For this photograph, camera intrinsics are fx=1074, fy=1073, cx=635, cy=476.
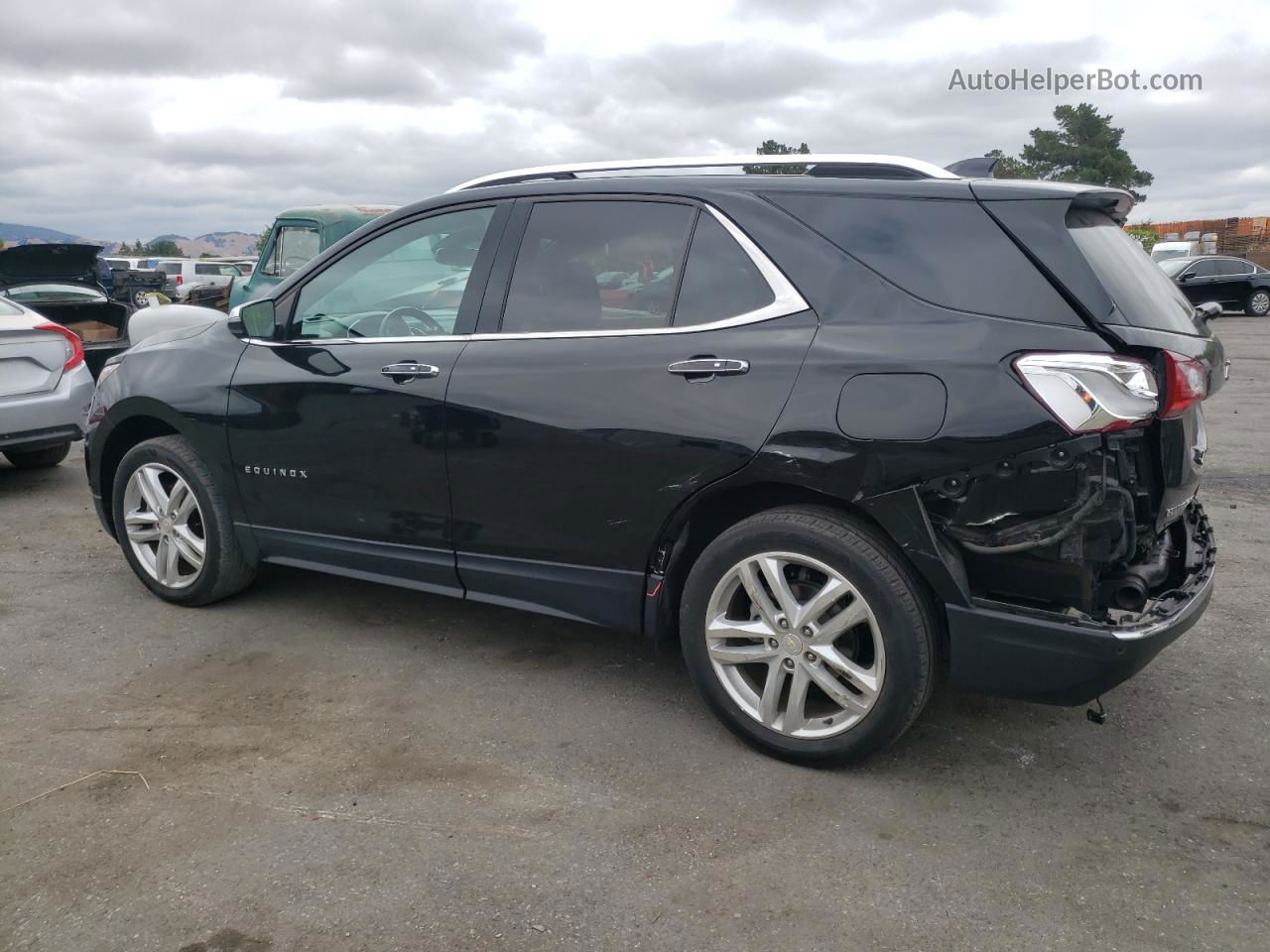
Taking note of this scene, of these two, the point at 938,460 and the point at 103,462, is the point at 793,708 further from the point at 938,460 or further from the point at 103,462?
the point at 103,462

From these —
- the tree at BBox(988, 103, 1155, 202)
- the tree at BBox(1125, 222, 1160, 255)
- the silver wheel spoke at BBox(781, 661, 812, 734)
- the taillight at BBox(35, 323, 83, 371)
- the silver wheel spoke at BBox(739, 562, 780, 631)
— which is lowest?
the silver wheel spoke at BBox(781, 661, 812, 734)

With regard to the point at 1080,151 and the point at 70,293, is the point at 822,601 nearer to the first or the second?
the point at 70,293

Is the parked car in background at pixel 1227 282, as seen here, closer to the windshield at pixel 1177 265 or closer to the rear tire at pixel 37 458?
the windshield at pixel 1177 265

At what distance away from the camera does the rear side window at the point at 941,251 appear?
9.73 feet

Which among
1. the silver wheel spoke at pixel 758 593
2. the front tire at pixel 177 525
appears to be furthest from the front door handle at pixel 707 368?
the front tire at pixel 177 525

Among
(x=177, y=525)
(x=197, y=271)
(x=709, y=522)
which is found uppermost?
(x=197, y=271)

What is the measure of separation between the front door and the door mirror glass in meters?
0.06

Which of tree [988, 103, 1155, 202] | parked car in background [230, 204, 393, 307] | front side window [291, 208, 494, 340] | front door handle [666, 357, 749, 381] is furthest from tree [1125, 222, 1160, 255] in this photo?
front door handle [666, 357, 749, 381]

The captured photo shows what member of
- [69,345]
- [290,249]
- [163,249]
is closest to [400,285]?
[69,345]

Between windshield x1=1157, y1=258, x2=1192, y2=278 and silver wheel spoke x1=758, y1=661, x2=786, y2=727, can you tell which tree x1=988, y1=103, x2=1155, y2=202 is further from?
silver wheel spoke x1=758, y1=661, x2=786, y2=727

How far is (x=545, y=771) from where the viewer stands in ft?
10.9

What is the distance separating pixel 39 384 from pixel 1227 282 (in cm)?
2694

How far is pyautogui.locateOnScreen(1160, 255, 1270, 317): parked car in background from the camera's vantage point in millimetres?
25484

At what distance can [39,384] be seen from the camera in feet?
23.4
